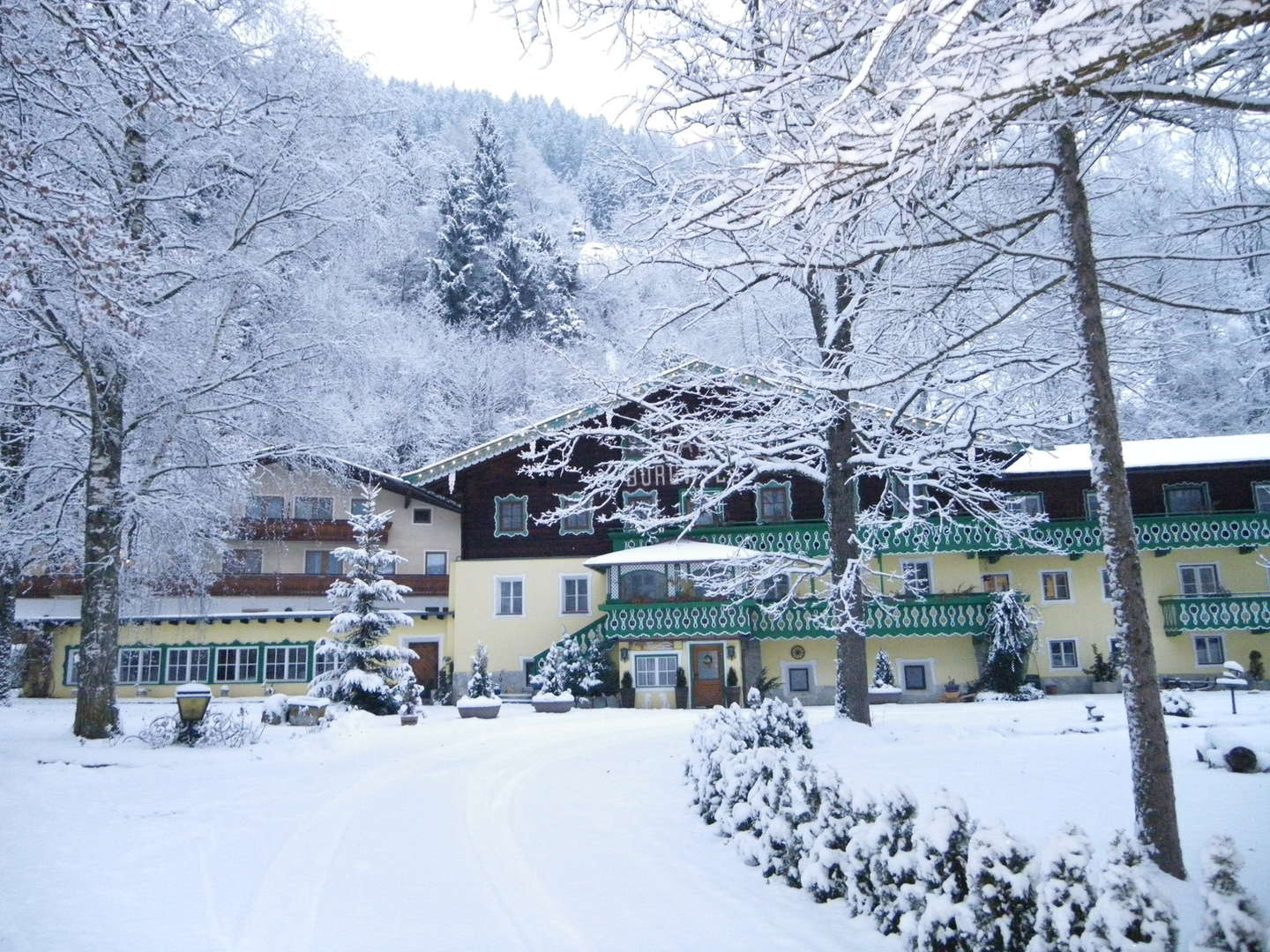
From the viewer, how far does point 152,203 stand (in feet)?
52.1

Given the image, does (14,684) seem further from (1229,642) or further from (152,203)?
(1229,642)

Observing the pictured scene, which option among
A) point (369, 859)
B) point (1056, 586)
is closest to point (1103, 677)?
Answer: point (1056, 586)

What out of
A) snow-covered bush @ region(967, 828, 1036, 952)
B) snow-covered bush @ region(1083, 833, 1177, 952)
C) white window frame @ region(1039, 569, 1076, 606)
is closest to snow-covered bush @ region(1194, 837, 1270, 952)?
snow-covered bush @ region(1083, 833, 1177, 952)

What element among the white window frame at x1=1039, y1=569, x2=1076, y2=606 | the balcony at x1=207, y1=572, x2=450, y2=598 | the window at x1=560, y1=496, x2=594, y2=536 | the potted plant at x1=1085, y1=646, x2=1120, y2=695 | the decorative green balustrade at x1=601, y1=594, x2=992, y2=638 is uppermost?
the window at x1=560, y1=496, x2=594, y2=536

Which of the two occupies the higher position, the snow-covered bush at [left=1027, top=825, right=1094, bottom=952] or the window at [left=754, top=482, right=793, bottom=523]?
the window at [left=754, top=482, right=793, bottom=523]

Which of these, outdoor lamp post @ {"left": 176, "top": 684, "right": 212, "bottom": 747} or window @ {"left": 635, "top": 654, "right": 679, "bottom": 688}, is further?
window @ {"left": 635, "top": 654, "right": 679, "bottom": 688}

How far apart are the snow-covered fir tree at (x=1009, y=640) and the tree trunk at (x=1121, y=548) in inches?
792

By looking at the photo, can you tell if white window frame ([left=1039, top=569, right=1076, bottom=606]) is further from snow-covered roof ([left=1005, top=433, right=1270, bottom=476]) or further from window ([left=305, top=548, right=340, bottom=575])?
window ([left=305, top=548, right=340, bottom=575])

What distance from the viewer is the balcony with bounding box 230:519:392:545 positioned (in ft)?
111

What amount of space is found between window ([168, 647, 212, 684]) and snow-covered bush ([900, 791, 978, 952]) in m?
30.7

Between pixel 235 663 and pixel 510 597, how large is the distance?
1010 cm

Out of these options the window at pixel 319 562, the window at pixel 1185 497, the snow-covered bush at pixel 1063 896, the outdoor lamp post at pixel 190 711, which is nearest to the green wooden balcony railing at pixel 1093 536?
the window at pixel 1185 497

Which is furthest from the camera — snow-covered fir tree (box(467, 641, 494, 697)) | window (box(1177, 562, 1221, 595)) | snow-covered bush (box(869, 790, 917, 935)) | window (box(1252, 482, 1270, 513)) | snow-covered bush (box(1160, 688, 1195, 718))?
window (box(1252, 482, 1270, 513))

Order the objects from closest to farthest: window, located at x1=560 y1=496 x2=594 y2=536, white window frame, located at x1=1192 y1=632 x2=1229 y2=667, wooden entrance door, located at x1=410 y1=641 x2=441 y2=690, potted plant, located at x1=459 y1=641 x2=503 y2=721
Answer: potted plant, located at x1=459 y1=641 x2=503 y2=721
white window frame, located at x1=1192 y1=632 x2=1229 y2=667
window, located at x1=560 y1=496 x2=594 y2=536
wooden entrance door, located at x1=410 y1=641 x2=441 y2=690
